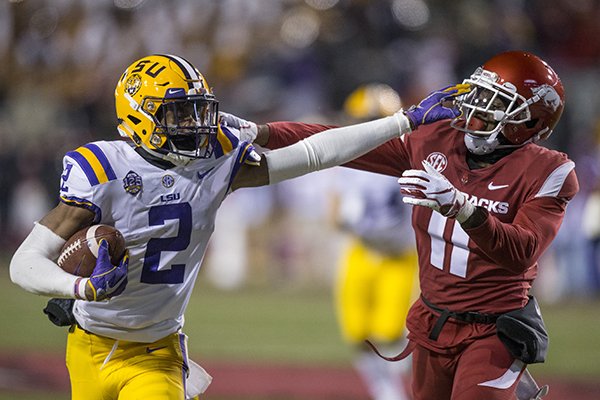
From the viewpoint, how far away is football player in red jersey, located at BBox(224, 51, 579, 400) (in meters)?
3.46

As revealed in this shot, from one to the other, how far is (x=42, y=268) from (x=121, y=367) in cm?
50

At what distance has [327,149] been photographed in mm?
3596

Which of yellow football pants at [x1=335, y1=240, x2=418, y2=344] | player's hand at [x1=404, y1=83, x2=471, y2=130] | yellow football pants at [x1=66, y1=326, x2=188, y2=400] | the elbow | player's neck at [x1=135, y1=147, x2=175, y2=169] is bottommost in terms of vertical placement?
yellow football pants at [x1=335, y1=240, x2=418, y2=344]

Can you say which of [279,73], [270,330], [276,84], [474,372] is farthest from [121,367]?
[279,73]

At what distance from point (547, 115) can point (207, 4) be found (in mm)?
8664

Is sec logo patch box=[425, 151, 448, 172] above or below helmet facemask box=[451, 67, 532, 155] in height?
below

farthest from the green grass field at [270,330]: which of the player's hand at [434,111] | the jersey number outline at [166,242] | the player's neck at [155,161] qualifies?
the player's hand at [434,111]

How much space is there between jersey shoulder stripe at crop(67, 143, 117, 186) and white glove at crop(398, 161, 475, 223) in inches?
38.3

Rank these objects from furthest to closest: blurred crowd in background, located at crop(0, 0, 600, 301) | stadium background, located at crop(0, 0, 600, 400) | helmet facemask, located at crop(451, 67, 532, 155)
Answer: blurred crowd in background, located at crop(0, 0, 600, 301) → stadium background, located at crop(0, 0, 600, 400) → helmet facemask, located at crop(451, 67, 532, 155)

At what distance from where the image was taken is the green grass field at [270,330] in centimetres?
789

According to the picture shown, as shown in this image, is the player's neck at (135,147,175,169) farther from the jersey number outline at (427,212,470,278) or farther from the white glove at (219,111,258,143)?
the jersey number outline at (427,212,470,278)

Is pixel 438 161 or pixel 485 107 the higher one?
pixel 485 107

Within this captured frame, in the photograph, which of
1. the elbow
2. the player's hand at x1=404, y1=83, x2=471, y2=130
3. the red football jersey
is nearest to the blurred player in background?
the red football jersey

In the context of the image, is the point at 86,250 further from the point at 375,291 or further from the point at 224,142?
the point at 375,291
